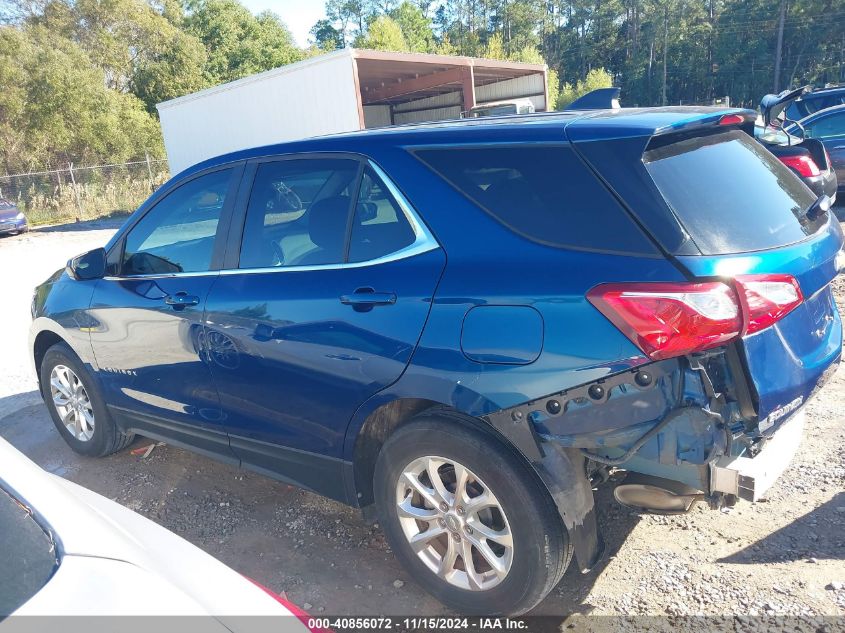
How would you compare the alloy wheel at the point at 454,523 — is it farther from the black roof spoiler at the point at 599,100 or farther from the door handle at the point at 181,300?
the black roof spoiler at the point at 599,100

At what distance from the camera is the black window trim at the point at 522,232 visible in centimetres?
216

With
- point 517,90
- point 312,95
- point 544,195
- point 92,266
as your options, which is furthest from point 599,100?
point 517,90

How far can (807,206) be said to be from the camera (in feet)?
8.93

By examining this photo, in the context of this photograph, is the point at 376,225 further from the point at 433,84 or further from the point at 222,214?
the point at 433,84

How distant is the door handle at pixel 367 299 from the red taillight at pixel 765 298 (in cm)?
121

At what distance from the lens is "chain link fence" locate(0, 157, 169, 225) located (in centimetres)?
2700

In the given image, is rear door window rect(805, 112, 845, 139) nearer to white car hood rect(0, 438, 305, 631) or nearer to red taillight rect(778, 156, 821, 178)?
red taillight rect(778, 156, 821, 178)

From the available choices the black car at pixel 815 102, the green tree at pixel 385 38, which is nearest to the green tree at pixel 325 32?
the green tree at pixel 385 38

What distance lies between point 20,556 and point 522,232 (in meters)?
1.74

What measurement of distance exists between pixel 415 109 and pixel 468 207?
3280 centimetres

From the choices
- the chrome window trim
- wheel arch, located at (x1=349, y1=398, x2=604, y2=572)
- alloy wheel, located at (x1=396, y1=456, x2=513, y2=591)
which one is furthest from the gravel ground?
the chrome window trim

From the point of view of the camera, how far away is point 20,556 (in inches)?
59.4

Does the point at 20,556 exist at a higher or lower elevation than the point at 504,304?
lower

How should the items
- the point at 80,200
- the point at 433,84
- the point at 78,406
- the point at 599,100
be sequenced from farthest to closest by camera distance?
the point at 80,200
the point at 433,84
the point at 78,406
the point at 599,100
